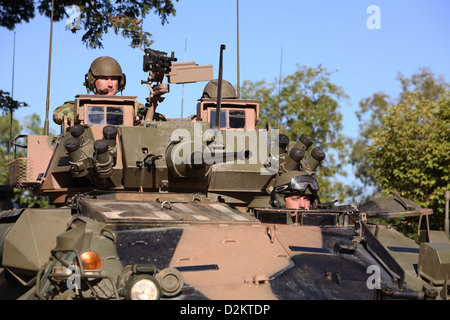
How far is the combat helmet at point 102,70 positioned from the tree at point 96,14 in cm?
677

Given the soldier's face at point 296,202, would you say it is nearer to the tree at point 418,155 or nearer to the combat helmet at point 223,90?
the combat helmet at point 223,90

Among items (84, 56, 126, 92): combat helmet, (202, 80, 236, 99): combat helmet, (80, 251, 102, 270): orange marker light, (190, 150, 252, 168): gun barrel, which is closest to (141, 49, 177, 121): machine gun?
(84, 56, 126, 92): combat helmet

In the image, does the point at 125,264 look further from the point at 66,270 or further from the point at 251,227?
the point at 251,227

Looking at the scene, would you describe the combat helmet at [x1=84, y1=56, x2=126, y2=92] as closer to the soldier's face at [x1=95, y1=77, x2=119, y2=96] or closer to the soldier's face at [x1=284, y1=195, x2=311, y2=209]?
the soldier's face at [x1=95, y1=77, x2=119, y2=96]

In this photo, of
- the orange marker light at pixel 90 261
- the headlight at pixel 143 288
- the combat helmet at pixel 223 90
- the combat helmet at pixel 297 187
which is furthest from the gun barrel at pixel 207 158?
the combat helmet at pixel 223 90

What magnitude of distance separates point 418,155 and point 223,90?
37.9 ft

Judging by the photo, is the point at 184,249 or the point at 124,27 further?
the point at 124,27

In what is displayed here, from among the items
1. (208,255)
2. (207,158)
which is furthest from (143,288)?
(207,158)

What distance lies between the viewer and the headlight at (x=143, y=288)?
24.5ft

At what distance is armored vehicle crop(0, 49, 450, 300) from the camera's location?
318 inches

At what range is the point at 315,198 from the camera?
1165cm

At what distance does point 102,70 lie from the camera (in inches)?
578

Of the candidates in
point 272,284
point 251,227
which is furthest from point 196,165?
point 272,284
